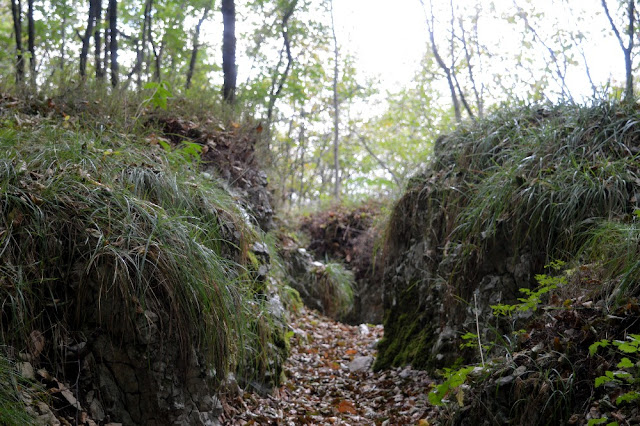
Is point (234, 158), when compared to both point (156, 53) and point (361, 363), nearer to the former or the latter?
point (361, 363)

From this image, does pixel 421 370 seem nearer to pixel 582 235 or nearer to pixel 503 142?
pixel 582 235

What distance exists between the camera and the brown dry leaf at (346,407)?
5109 mm

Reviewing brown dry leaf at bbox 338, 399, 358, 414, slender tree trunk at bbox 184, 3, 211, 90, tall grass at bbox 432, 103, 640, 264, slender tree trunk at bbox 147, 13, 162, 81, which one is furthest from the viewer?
slender tree trunk at bbox 184, 3, 211, 90

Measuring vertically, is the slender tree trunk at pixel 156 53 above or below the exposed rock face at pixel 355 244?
above

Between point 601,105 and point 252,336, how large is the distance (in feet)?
13.6

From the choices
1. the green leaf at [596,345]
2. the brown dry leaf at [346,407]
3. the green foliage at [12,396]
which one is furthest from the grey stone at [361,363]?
the green foliage at [12,396]

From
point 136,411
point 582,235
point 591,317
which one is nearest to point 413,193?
point 582,235

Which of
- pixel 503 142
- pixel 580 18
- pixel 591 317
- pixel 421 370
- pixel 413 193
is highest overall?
pixel 580 18

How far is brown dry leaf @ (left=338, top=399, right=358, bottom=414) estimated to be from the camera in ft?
16.8

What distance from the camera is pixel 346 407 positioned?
5188mm

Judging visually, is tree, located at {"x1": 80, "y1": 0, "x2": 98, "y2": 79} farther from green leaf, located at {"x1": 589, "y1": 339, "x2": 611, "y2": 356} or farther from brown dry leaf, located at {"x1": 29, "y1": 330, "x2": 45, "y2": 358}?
green leaf, located at {"x1": 589, "y1": 339, "x2": 611, "y2": 356}

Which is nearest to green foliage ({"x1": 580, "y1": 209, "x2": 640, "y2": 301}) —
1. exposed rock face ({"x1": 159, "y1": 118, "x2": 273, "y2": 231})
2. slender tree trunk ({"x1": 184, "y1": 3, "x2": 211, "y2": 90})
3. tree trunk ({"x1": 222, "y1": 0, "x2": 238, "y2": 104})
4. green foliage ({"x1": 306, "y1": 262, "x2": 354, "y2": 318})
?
exposed rock face ({"x1": 159, "y1": 118, "x2": 273, "y2": 231})

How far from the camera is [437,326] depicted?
18.7 feet

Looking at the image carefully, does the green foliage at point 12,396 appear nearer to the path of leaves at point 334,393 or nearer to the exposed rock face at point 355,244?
the path of leaves at point 334,393
